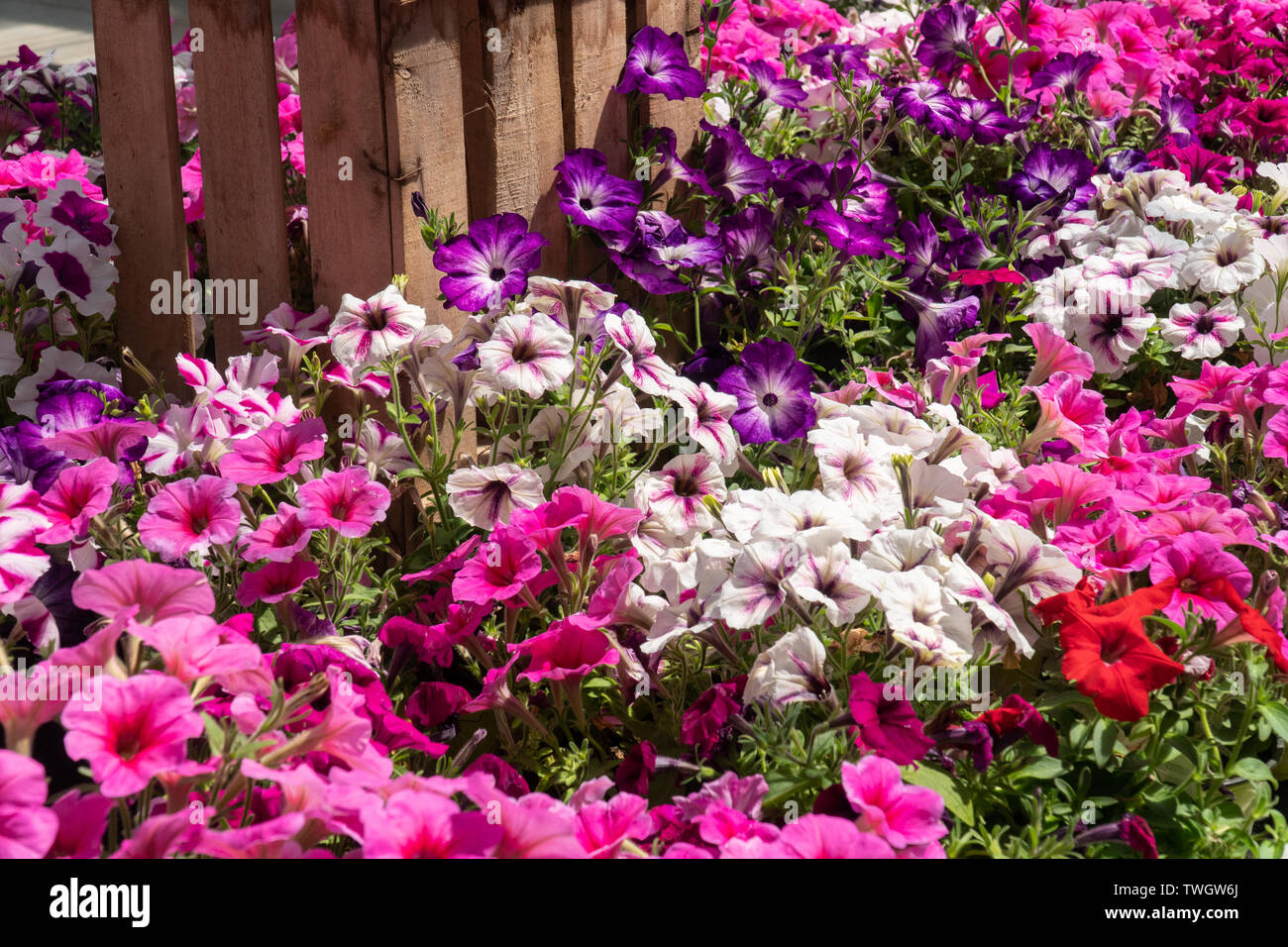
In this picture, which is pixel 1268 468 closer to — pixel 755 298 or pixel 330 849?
pixel 755 298

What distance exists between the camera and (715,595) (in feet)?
5.60

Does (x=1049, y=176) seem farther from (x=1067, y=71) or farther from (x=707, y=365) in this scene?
(x=707, y=365)

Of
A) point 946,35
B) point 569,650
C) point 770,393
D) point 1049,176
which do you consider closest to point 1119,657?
point 569,650

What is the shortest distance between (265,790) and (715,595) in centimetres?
62

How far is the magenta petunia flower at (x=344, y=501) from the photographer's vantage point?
1.91 metres

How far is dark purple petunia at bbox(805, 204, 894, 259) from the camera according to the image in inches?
108

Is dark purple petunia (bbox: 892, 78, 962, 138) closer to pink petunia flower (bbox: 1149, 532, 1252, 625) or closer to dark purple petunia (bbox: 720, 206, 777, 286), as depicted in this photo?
dark purple petunia (bbox: 720, 206, 777, 286)

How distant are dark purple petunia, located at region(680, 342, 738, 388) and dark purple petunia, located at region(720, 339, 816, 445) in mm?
236

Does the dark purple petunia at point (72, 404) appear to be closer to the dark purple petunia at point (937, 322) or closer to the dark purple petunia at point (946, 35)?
the dark purple petunia at point (937, 322)

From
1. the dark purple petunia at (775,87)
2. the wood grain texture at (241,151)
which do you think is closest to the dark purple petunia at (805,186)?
the dark purple petunia at (775,87)

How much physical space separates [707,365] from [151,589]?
1554 mm

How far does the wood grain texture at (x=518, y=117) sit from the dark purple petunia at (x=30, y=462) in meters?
1.02
